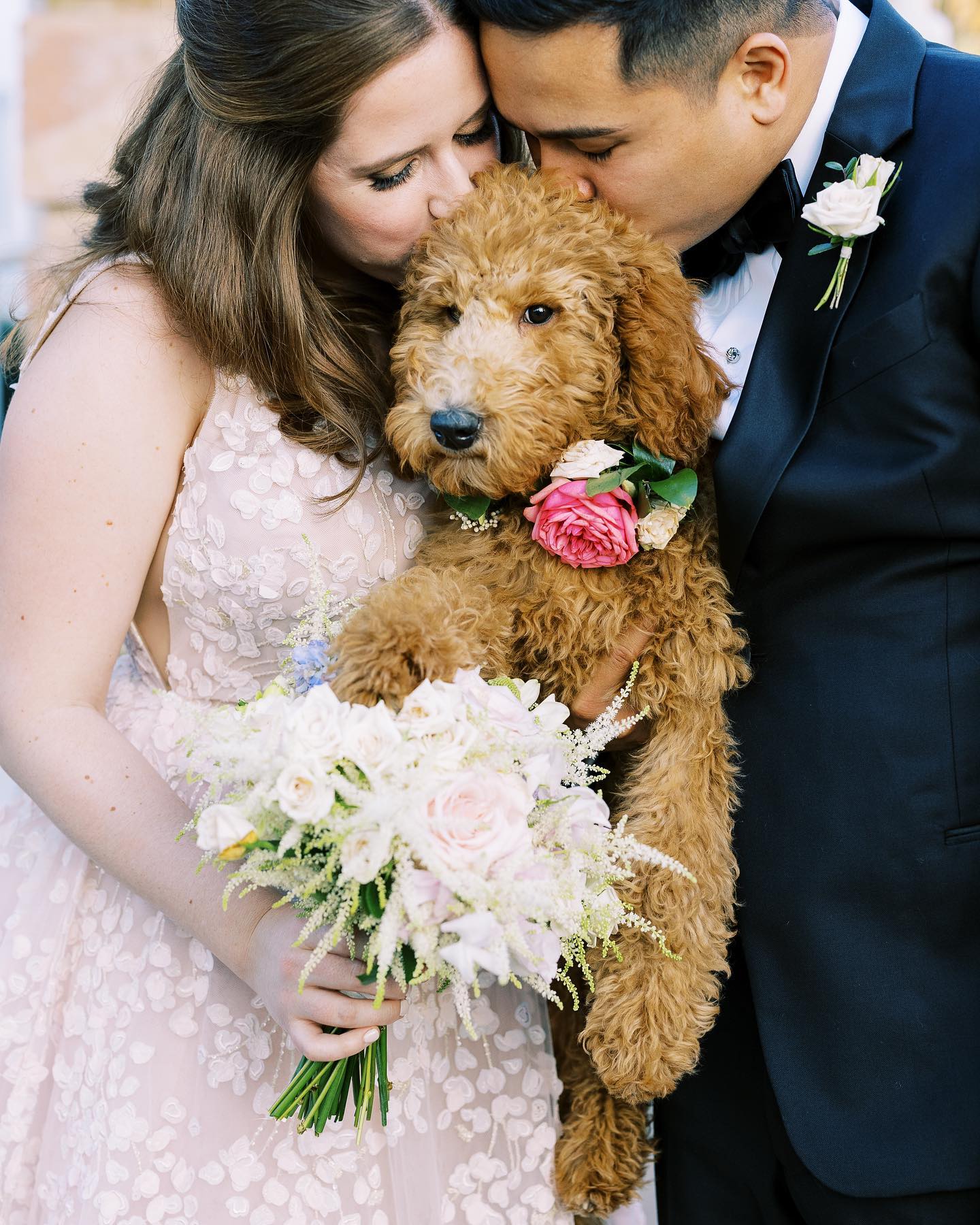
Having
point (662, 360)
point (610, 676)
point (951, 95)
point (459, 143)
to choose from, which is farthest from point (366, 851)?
point (951, 95)

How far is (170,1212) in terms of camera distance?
177 centimetres

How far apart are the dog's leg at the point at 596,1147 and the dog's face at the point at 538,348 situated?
3.81ft

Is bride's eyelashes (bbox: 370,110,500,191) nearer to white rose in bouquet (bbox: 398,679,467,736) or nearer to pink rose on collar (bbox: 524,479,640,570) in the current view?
pink rose on collar (bbox: 524,479,640,570)

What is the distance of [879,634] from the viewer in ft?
5.69

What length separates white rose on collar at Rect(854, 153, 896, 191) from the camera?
1645 millimetres

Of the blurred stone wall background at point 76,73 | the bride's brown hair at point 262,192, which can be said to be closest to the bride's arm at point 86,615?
the bride's brown hair at point 262,192

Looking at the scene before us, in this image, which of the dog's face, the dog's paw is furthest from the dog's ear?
the dog's paw

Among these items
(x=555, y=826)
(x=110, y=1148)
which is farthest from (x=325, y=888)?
(x=110, y=1148)

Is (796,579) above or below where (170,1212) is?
above

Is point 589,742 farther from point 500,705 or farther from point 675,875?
point 675,875

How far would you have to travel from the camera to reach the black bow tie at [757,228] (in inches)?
72.1

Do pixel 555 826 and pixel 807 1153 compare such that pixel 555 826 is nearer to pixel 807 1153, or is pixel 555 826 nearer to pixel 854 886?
pixel 854 886

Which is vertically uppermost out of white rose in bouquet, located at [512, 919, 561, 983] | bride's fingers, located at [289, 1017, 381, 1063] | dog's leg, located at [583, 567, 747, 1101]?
white rose in bouquet, located at [512, 919, 561, 983]

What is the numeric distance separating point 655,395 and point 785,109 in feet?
1.78
